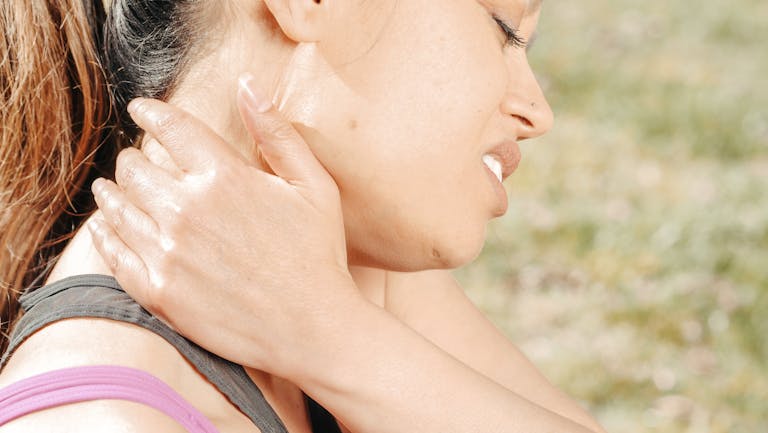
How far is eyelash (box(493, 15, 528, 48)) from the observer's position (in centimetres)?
201

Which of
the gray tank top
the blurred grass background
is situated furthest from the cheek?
the blurred grass background

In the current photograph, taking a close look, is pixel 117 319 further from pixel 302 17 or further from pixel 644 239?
pixel 644 239

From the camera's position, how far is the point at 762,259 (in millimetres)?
4625

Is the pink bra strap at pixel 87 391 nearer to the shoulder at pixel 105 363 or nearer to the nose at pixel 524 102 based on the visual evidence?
the shoulder at pixel 105 363

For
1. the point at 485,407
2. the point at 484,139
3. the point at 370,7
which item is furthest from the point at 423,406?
the point at 370,7

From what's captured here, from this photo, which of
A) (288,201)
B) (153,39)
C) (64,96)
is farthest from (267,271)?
(64,96)

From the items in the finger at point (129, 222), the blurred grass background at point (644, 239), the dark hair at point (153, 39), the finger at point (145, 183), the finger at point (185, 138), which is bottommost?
the finger at point (129, 222)

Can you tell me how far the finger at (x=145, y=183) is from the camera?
1725 millimetres

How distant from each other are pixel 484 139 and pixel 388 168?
21 cm

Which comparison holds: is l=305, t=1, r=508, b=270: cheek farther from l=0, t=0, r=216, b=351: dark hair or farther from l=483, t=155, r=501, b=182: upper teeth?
l=0, t=0, r=216, b=351: dark hair

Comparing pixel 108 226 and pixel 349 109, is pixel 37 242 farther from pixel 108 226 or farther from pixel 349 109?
pixel 349 109

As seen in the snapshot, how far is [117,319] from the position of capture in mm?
1697

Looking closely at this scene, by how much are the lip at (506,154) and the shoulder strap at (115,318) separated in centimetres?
60

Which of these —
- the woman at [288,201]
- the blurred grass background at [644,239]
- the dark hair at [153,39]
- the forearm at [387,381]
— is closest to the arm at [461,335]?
the woman at [288,201]
